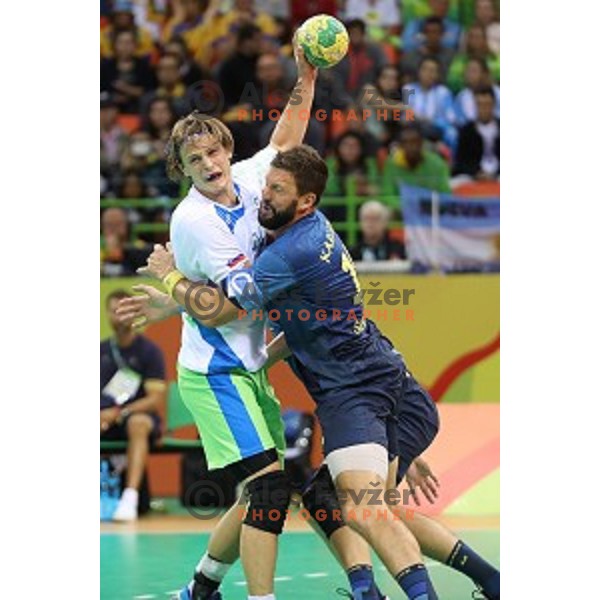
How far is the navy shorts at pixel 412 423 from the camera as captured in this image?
759 cm

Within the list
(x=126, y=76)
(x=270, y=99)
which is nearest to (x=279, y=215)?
(x=270, y=99)

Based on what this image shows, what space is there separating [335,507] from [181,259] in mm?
1376

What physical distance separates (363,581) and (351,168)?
6.79 m

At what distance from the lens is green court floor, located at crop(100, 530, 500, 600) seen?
8781 mm

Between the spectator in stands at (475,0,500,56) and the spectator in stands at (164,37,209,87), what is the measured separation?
2.82m

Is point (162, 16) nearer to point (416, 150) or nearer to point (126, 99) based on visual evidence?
point (126, 99)

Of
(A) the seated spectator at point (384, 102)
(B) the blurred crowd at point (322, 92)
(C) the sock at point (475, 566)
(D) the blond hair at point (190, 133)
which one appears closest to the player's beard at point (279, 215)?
(D) the blond hair at point (190, 133)

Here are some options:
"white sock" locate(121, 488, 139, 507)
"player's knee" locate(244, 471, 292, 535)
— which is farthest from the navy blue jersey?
"white sock" locate(121, 488, 139, 507)

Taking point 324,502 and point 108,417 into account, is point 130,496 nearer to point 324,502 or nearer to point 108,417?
point 108,417

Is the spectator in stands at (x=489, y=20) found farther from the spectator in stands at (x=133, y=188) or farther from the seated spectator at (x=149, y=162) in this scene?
the spectator in stands at (x=133, y=188)

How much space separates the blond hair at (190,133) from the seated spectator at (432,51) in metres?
8.05

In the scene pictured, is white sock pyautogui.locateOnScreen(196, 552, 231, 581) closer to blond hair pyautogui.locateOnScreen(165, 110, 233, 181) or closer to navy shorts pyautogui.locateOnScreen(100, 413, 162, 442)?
blond hair pyautogui.locateOnScreen(165, 110, 233, 181)

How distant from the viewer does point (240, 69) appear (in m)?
15.2

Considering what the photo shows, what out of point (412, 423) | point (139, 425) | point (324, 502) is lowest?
point (139, 425)
